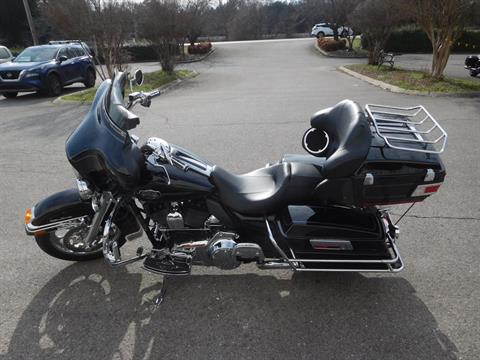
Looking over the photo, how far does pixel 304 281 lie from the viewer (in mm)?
2959

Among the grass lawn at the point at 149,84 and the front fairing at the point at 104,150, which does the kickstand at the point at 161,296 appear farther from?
the grass lawn at the point at 149,84

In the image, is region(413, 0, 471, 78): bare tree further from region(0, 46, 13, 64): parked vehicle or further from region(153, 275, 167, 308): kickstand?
region(0, 46, 13, 64): parked vehicle

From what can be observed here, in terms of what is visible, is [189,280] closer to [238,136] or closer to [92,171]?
[92,171]

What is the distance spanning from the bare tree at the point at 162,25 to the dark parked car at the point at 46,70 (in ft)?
11.4

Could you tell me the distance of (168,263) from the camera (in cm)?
276

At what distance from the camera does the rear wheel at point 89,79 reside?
45.3 ft

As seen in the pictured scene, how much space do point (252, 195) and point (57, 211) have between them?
149 centimetres

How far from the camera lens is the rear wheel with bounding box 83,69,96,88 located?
45.3 ft

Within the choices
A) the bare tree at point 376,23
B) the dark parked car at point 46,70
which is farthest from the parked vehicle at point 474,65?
the dark parked car at point 46,70

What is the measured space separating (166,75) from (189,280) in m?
13.9

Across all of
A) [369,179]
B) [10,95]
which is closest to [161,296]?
[369,179]

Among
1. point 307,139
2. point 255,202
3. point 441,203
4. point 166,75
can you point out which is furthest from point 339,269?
point 166,75

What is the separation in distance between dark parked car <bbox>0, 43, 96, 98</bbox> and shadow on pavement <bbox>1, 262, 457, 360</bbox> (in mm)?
9937

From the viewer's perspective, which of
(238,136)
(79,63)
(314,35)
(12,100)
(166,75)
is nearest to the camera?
(238,136)
